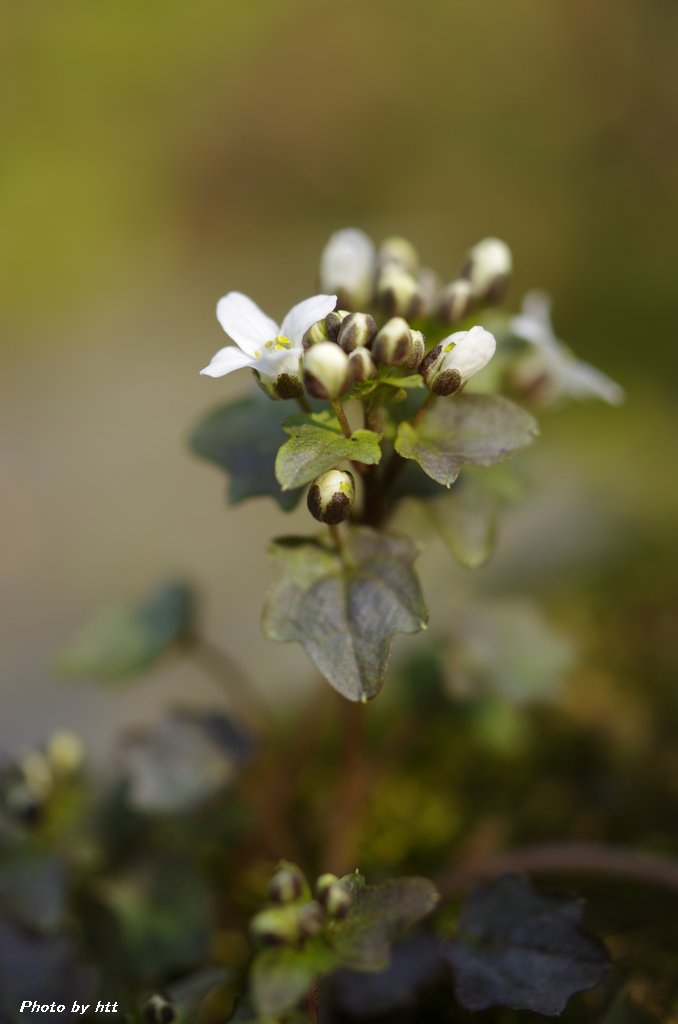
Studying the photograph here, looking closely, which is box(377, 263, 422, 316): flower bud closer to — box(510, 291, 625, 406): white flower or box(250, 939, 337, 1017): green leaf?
box(510, 291, 625, 406): white flower

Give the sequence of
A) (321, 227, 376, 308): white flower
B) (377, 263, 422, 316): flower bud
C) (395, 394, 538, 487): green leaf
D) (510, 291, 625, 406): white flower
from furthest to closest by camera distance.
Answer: (510, 291, 625, 406): white flower
(321, 227, 376, 308): white flower
(377, 263, 422, 316): flower bud
(395, 394, 538, 487): green leaf

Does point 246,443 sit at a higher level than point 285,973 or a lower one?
higher

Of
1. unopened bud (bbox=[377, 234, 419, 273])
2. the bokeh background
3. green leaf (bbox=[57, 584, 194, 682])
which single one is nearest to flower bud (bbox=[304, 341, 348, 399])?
unopened bud (bbox=[377, 234, 419, 273])

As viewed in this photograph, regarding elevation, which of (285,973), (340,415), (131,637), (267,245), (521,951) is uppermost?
(267,245)

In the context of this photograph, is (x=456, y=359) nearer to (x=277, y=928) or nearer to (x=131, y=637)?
(x=277, y=928)

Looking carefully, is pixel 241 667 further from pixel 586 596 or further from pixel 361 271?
pixel 361 271

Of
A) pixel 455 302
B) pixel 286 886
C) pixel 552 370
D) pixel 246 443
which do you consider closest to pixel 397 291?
pixel 455 302
